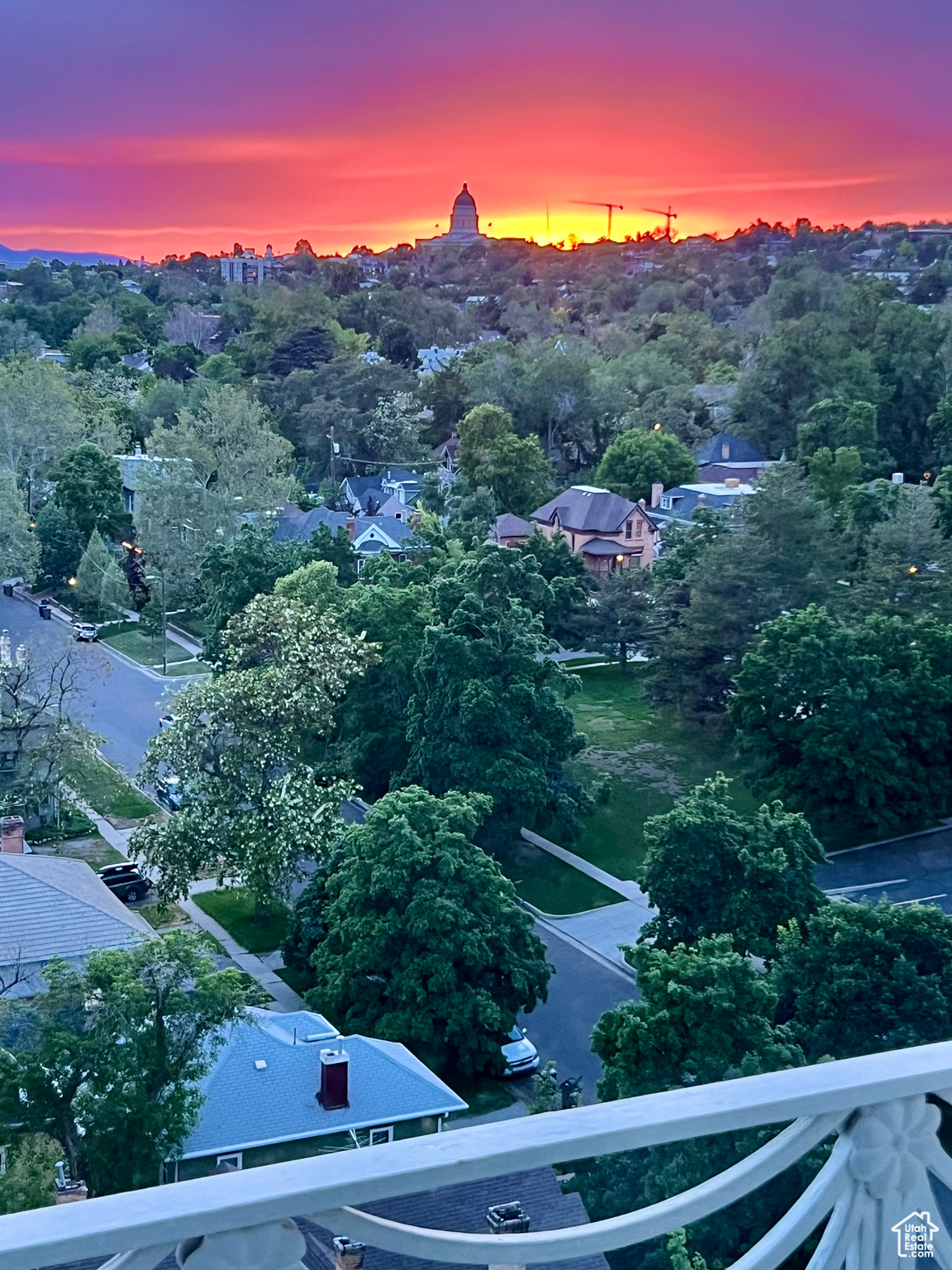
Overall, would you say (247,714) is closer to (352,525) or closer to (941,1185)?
(941,1185)

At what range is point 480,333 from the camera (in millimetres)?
64938

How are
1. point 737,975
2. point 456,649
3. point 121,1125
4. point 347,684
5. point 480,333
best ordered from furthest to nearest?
1. point 480,333
2. point 347,684
3. point 456,649
4. point 737,975
5. point 121,1125

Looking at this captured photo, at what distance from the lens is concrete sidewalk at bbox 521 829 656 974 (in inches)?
510

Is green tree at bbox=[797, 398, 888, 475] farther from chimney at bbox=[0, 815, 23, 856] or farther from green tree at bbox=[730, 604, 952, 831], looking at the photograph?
chimney at bbox=[0, 815, 23, 856]

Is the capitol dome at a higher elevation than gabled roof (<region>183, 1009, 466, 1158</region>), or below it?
higher

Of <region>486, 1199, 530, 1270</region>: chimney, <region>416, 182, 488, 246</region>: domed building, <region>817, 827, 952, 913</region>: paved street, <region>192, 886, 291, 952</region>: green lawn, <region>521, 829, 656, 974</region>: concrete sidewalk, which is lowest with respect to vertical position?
<region>192, 886, 291, 952</region>: green lawn

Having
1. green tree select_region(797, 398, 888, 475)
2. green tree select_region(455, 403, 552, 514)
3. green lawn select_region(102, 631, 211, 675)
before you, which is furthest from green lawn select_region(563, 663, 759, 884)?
green tree select_region(797, 398, 888, 475)

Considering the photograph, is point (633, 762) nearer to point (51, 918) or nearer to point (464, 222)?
point (51, 918)

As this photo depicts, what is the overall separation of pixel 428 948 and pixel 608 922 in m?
3.30

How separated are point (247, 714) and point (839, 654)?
6.99m

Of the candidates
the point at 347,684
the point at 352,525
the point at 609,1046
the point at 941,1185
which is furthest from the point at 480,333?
the point at 941,1185

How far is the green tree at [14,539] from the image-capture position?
26172 mm

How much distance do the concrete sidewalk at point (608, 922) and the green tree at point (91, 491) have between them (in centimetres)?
1796

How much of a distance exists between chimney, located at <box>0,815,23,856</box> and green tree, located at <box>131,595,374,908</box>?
114 cm
